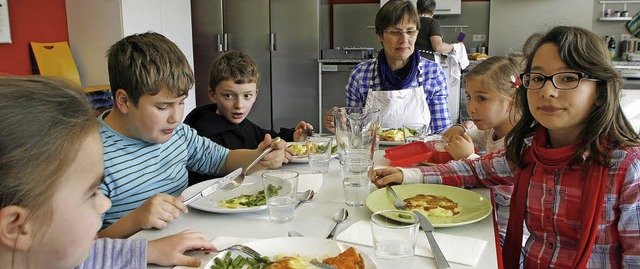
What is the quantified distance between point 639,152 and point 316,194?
0.81 meters


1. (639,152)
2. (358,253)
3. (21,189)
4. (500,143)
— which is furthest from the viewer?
(500,143)

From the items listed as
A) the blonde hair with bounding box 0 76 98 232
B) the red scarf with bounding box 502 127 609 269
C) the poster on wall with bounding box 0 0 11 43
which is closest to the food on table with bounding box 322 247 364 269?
the blonde hair with bounding box 0 76 98 232

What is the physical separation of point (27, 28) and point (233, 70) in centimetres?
292

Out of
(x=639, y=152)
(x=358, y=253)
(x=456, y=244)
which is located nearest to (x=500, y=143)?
(x=639, y=152)

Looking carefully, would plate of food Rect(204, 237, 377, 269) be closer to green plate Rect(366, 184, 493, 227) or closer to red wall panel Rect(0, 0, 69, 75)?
green plate Rect(366, 184, 493, 227)

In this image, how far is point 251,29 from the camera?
578cm

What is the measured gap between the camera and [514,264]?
4.89ft

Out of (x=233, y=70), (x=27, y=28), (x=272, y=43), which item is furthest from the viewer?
(x=272, y=43)

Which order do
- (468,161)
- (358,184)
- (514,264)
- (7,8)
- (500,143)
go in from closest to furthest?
(358,184)
(514,264)
(468,161)
(500,143)
(7,8)

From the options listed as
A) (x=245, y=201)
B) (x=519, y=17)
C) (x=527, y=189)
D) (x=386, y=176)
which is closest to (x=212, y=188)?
(x=245, y=201)

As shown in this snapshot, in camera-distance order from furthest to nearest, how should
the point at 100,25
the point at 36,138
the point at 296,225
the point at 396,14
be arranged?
the point at 100,25 → the point at 396,14 → the point at 296,225 → the point at 36,138

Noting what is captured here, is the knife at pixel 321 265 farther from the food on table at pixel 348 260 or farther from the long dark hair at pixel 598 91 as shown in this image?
the long dark hair at pixel 598 91

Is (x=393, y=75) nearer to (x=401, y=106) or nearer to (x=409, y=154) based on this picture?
(x=401, y=106)

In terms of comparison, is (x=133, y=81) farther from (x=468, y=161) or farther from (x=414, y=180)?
(x=468, y=161)
